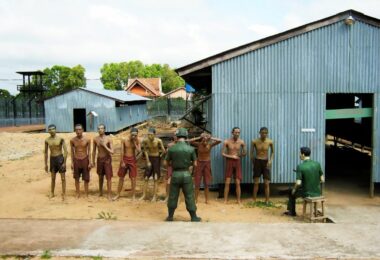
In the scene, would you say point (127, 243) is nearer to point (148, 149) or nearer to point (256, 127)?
point (148, 149)

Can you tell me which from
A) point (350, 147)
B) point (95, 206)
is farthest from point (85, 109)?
point (95, 206)

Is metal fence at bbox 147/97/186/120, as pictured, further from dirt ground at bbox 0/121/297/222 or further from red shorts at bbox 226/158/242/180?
red shorts at bbox 226/158/242/180

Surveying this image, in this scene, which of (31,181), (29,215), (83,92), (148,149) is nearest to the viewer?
(29,215)

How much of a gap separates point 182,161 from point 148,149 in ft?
7.69

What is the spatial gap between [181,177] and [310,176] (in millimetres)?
2455

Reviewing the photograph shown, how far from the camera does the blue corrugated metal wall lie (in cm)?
961

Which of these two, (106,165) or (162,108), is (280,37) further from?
(162,108)

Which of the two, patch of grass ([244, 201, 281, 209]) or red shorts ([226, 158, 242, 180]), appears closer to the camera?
patch of grass ([244, 201, 281, 209])

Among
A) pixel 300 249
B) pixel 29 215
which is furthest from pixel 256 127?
pixel 29 215

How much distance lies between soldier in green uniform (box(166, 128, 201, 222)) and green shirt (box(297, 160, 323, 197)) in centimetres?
208

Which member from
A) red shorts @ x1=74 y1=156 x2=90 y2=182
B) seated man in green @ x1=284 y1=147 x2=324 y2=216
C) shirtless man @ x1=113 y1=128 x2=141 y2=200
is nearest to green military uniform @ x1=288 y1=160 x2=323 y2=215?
seated man in green @ x1=284 y1=147 x2=324 y2=216

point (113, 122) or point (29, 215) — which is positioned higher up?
point (113, 122)

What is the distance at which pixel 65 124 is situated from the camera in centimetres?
2653

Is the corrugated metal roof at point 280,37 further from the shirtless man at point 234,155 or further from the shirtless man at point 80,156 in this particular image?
the shirtless man at point 80,156
